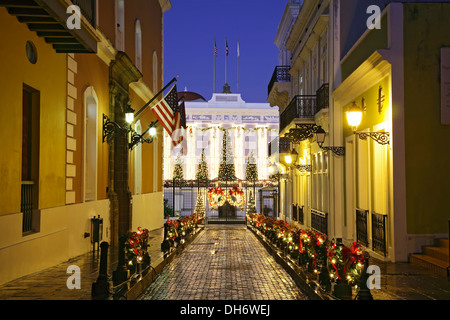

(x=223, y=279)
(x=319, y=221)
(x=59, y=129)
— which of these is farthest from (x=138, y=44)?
(x=223, y=279)

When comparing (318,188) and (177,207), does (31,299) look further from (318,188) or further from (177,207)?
(177,207)

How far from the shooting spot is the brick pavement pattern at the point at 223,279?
32.2ft

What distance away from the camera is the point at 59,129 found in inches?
502

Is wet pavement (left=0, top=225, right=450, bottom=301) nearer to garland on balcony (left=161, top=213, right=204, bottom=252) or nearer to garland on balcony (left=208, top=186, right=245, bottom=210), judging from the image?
garland on balcony (left=161, top=213, right=204, bottom=252)

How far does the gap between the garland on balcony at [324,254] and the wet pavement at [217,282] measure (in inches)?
20.1

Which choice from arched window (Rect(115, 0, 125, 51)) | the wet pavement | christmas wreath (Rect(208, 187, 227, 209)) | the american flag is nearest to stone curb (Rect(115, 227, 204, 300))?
the wet pavement

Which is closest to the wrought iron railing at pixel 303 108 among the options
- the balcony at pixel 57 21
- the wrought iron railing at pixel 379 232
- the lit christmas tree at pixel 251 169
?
the wrought iron railing at pixel 379 232

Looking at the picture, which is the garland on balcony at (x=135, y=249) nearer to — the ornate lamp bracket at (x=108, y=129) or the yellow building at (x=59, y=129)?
the yellow building at (x=59, y=129)

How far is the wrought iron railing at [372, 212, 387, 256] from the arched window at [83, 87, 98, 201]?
768 cm

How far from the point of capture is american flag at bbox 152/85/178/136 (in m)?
17.8

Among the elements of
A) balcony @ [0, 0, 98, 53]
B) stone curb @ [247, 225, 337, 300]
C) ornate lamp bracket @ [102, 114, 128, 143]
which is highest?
balcony @ [0, 0, 98, 53]

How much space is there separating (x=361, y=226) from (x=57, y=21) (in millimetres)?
9985

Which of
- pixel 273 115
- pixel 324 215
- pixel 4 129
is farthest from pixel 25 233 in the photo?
pixel 273 115

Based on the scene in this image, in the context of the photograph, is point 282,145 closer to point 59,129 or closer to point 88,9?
point 59,129
